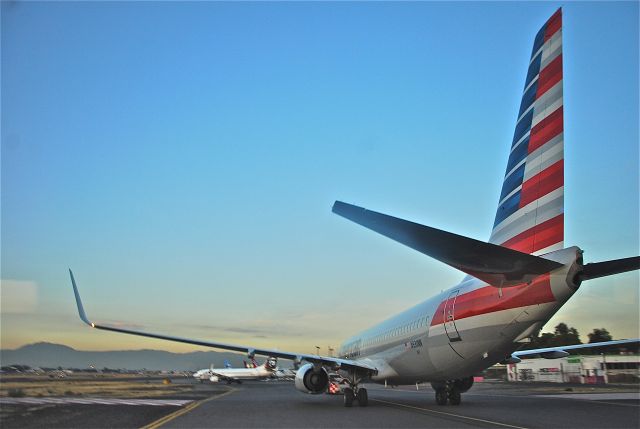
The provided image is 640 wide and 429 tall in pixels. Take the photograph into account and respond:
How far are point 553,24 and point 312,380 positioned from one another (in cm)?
1576

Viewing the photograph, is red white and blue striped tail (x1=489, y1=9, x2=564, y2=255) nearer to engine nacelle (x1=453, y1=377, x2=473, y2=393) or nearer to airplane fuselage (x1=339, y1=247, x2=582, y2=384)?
airplane fuselage (x1=339, y1=247, x2=582, y2=384)

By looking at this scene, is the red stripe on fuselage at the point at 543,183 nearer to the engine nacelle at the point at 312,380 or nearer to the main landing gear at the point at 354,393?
the main landing gear at the point at 354,393

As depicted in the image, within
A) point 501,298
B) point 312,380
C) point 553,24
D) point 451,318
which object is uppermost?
point 553,24

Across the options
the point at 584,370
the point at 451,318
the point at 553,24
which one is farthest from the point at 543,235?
the point at 584,370

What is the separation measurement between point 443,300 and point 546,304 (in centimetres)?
566

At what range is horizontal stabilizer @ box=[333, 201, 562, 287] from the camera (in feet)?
30.7

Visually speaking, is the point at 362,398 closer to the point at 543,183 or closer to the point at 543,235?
the point at 543,235

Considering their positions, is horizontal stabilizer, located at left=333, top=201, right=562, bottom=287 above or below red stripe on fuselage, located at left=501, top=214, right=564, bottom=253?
below

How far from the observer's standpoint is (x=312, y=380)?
22.5 metres

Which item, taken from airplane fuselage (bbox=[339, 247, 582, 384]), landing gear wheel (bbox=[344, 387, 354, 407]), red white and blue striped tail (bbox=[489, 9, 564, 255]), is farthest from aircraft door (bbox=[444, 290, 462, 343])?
landing gear wheel (bbox=[344, 387, 354, 407])

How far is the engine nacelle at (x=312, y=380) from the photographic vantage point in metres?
22.4

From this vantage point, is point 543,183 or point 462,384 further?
point 462,384

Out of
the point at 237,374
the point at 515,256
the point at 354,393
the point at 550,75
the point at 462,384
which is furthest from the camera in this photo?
the point at 237,374

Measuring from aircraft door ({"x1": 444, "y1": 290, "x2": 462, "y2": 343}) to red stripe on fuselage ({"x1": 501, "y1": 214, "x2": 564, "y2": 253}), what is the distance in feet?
11.5
